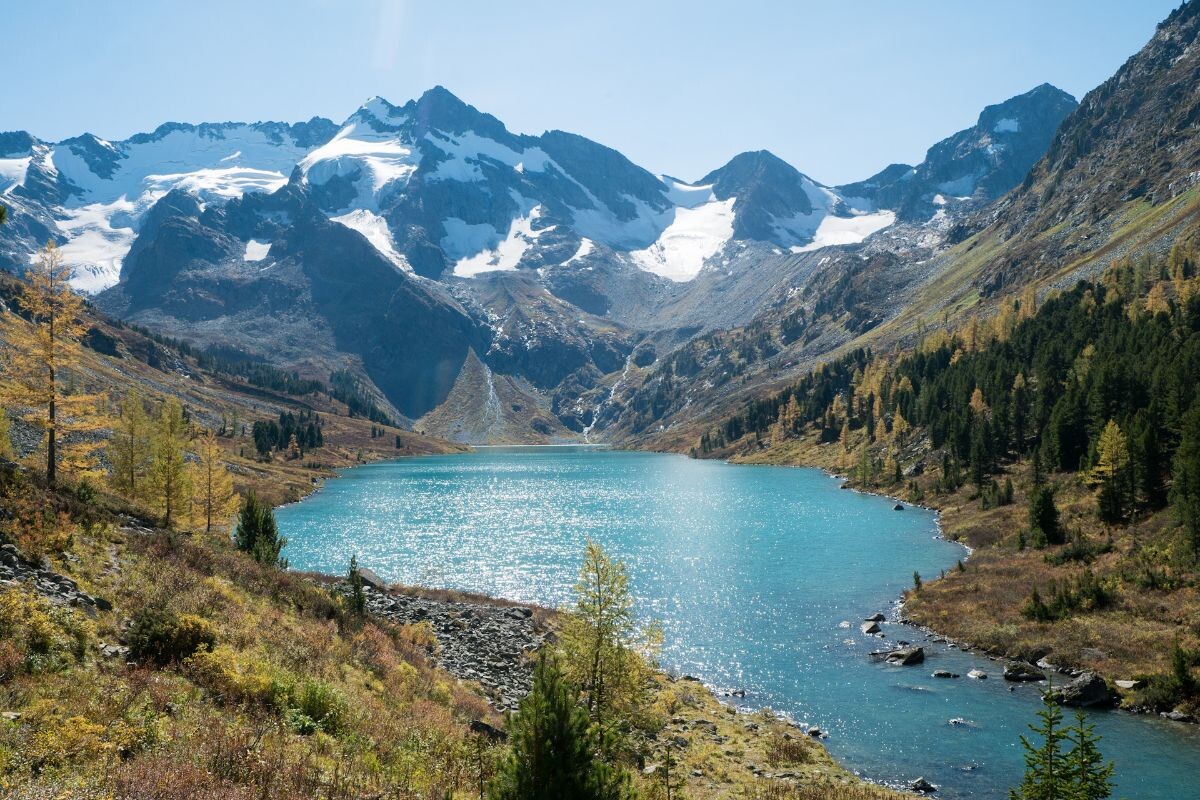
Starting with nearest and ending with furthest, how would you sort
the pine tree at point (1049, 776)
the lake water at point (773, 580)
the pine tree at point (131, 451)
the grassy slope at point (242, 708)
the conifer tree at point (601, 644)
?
the grassy slope at point (242, 708), the pine tree at point (1049, 776), the conifer tree at point (601, 644), the lake water at point (773, 580), the pine tree at point (131, 451)

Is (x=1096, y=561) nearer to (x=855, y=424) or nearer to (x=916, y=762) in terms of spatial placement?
(x=916, y=762)

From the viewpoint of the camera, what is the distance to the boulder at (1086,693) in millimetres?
34281

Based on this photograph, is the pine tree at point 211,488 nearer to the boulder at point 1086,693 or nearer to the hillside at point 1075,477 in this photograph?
the hillside at point 1075,477

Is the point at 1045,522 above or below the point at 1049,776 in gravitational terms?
below

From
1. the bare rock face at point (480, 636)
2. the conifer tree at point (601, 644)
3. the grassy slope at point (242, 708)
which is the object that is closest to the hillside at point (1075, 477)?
the grassy slope at point (242, 708)

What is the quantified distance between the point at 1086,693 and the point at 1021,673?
4.48 m

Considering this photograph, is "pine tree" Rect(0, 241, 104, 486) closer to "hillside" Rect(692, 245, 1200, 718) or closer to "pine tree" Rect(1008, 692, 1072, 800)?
"pine tree" Rect(1008, 692, 1072, 800)

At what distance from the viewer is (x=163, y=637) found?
18234mm

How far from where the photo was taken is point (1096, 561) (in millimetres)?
53875

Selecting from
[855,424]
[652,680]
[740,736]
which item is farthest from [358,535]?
[855,424]

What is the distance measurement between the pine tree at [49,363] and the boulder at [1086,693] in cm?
5170

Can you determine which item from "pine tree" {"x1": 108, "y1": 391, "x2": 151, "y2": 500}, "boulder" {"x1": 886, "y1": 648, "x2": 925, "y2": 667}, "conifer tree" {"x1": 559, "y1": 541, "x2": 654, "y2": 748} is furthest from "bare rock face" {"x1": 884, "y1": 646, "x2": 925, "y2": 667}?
"pine tree" {"x1": 108, "y1": 391, "x2": 151, "y2": 500}

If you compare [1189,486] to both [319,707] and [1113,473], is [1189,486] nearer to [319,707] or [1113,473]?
[1113,473]

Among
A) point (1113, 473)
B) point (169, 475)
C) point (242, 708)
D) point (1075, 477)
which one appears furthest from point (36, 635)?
point (1075, 477)
